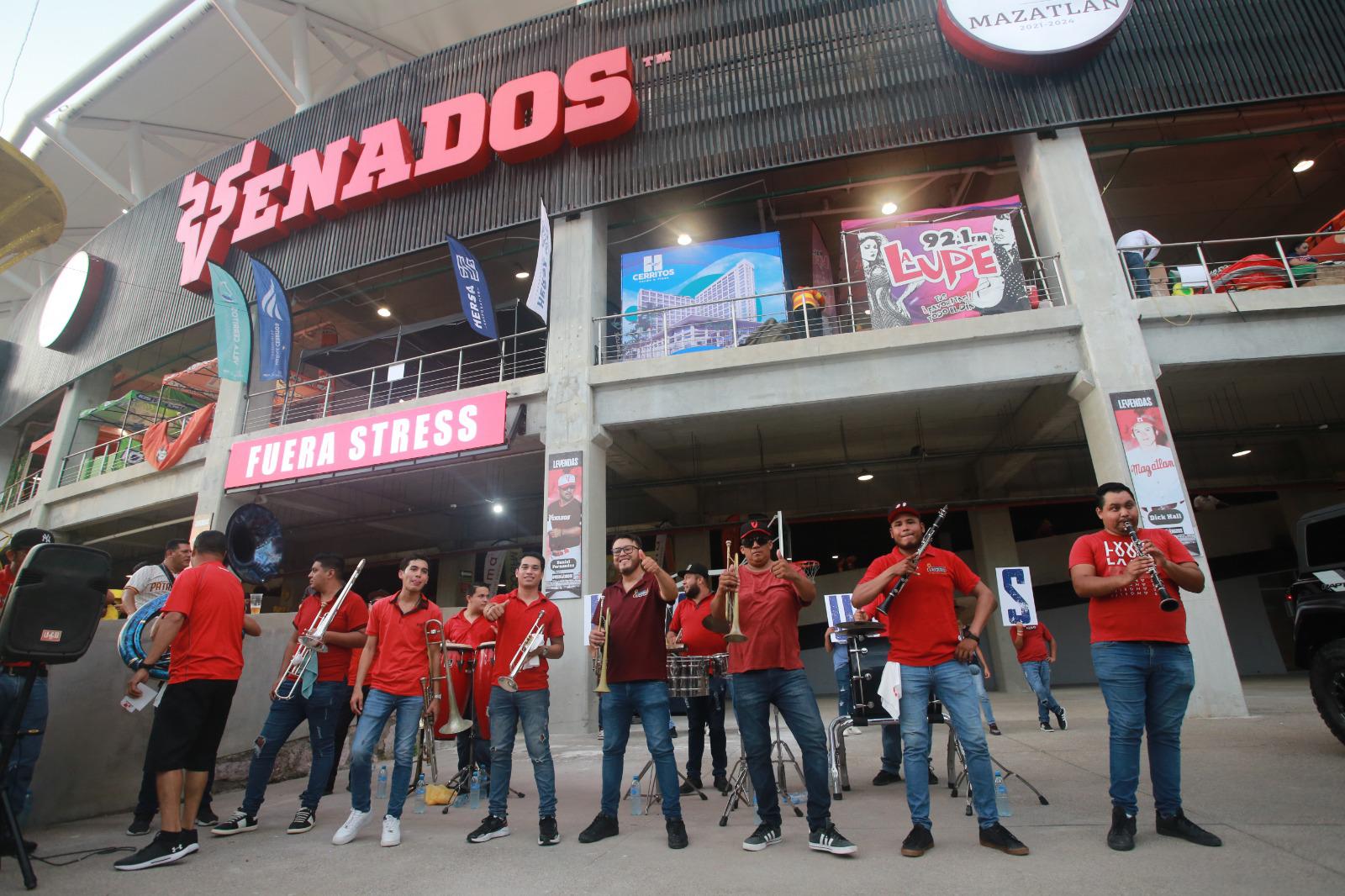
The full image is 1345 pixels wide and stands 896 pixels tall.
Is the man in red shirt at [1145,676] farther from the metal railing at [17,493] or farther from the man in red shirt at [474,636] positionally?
the metal railing at [17,493]

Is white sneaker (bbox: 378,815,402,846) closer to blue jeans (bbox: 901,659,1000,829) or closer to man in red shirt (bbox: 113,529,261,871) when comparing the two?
man in red shirt (bbox: 113,529,261,871)

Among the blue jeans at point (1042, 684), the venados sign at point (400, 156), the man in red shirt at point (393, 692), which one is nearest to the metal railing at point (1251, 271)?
the blue jeans at point (1042, 684)

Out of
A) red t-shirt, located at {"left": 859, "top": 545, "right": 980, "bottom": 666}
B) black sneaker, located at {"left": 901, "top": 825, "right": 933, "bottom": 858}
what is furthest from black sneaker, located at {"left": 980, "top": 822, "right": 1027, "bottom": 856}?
red t-shirt, located at {"left": 859, "top": 545, "right": 980, "bottom": 666}

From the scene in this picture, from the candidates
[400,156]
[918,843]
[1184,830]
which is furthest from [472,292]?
[1184,830]

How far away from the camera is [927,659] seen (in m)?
3.79

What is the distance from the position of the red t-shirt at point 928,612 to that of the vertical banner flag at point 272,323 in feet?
49.9

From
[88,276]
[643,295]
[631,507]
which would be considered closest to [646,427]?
[643,295]

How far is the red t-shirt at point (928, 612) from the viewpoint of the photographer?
380cm

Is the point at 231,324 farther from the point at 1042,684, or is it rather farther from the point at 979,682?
the point at 1042,684

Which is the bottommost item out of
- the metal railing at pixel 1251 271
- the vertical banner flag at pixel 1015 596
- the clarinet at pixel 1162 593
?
the clarinet at pixel 1162 593

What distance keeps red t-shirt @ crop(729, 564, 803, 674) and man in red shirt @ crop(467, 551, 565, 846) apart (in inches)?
48.6

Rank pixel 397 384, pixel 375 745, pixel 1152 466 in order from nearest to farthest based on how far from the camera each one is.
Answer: pixel 375 745, pixel 1152 466, pixel 397 384

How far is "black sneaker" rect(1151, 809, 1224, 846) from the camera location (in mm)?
3346

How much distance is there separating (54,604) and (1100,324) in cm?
1260
